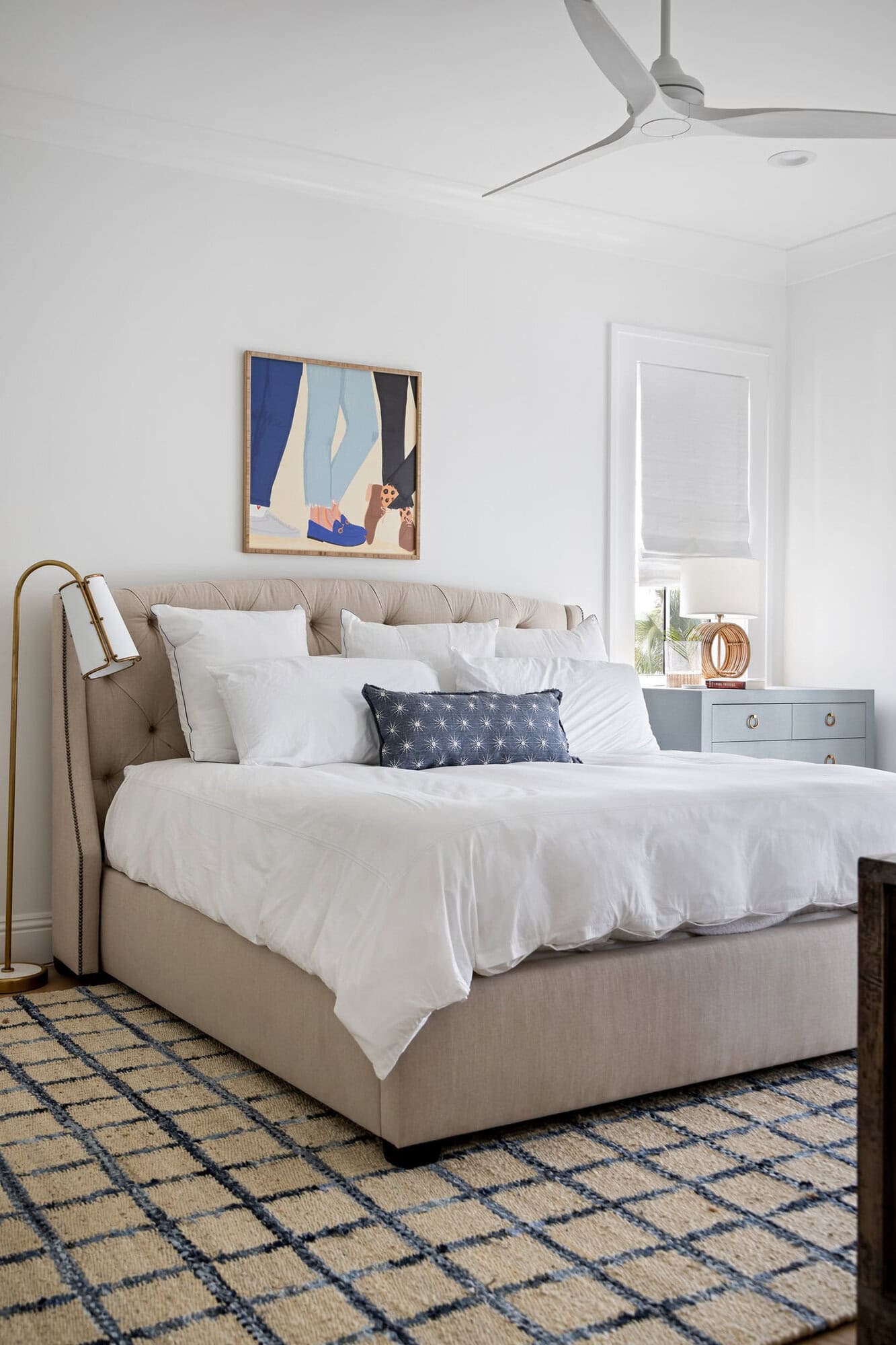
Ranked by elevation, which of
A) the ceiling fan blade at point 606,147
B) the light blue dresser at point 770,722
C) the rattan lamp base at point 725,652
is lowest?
the light blue dresser at point 770,722

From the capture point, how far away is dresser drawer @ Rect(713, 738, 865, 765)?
4355 mm

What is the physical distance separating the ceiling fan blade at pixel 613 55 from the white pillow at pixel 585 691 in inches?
63.9

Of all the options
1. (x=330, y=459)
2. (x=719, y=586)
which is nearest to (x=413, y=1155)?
A: (x=330, y=459)

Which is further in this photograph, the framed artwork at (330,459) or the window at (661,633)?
the window at (661,633)

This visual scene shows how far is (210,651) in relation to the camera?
343 cm

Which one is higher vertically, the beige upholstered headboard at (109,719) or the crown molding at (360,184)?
the crown molding at (360,184)

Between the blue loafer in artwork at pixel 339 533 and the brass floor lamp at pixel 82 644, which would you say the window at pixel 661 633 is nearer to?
the blue loafer in artwork at pixel 339 533

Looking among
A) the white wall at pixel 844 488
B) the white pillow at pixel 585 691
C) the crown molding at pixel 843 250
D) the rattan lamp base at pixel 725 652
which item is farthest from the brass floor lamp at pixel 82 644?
the crown molding at pixel 843 250

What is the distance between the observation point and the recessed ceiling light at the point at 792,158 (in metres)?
3.92

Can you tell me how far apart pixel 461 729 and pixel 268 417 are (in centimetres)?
137

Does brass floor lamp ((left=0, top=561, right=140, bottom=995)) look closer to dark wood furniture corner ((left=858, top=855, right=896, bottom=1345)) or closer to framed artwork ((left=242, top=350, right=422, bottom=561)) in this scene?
framed artwork ((left=242, top=350, right=422, bottom=561))

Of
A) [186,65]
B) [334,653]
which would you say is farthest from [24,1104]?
[186,65]

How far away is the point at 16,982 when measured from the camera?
324 centimetres

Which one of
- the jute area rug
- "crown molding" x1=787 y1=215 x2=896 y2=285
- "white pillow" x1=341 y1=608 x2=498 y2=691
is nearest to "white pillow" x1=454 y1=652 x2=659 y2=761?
"white pillow" x1=341 y1=608 x2=498 y2=691
